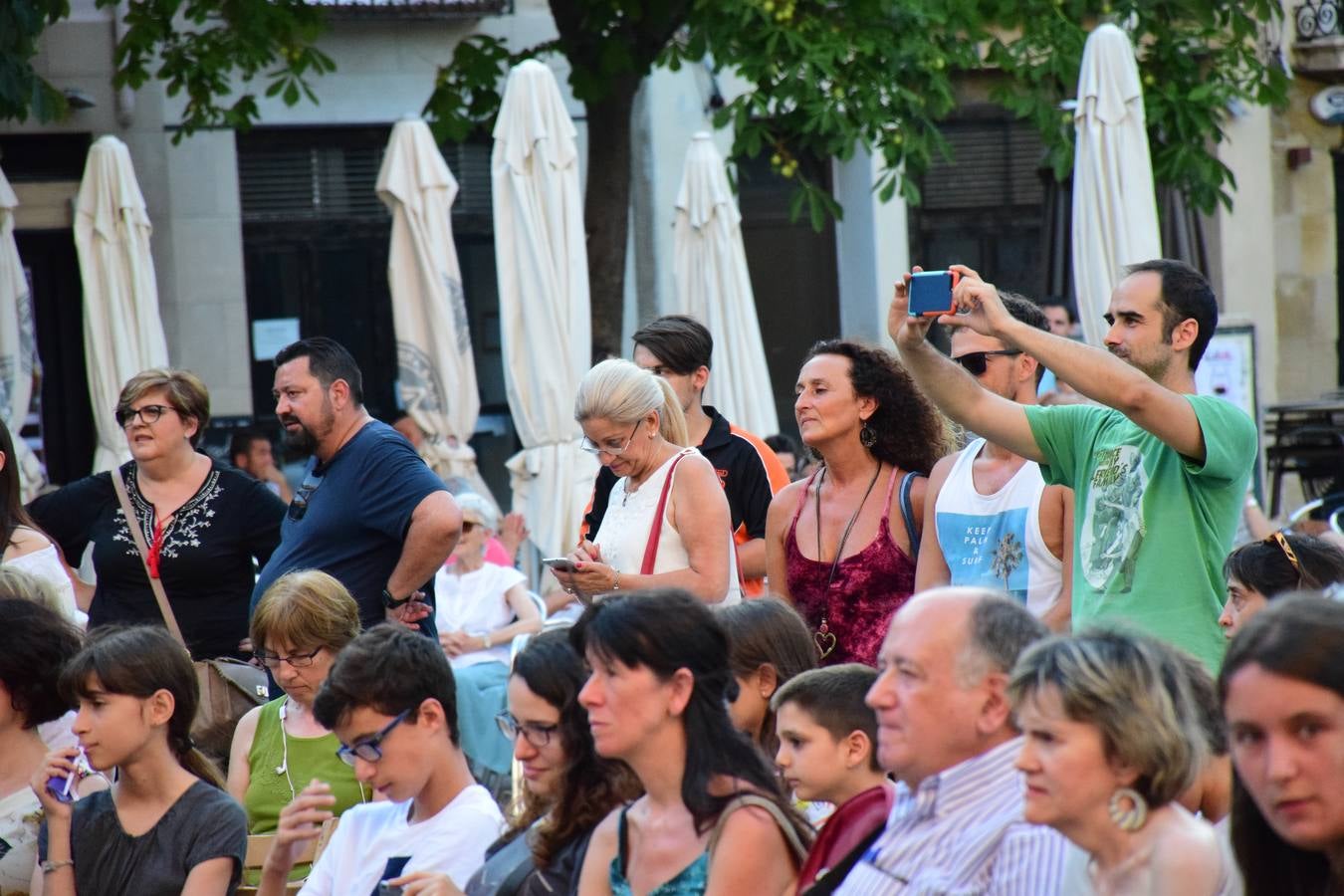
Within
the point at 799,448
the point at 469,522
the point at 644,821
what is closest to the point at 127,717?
Result: the point at 644,821

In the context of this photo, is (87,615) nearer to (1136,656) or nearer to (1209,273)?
(1136,656)

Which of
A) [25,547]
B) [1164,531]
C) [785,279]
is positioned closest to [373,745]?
[1164,531]

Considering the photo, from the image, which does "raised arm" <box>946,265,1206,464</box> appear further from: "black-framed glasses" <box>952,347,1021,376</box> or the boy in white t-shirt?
the boy in white t-shirt

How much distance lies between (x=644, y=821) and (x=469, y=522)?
19.5 feet

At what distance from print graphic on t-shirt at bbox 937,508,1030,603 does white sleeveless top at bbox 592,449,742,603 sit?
681 mm

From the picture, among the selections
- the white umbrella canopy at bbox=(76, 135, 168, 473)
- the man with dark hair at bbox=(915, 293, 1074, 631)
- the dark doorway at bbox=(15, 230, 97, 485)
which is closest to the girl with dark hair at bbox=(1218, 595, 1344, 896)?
the man with dark hair at bbox=(915, 293, 1074, 631)

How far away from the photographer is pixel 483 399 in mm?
16797

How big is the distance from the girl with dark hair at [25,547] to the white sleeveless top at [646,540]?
199 centimetres

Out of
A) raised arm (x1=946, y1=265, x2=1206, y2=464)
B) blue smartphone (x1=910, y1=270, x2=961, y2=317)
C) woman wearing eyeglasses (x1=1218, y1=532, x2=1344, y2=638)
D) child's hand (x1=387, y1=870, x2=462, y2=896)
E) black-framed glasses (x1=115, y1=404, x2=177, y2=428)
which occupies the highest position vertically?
blue smartphone (x1=910, y1=270, x2=961, y2=317)

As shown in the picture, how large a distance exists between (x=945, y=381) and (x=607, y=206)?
7792mm

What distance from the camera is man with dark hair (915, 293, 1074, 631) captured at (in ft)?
→ 16.3

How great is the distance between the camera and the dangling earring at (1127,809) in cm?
277

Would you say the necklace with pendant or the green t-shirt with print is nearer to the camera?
the green t-shirt with print

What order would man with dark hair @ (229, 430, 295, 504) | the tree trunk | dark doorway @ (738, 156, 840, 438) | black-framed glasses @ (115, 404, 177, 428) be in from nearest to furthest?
1. black-framed glasses @ (115, 404, 177, 428)
2. the tree trunk
3. man with dark hair @ (229, 430, 295, 504)
4. dark doorway @ (738, 156, 840, 438)
